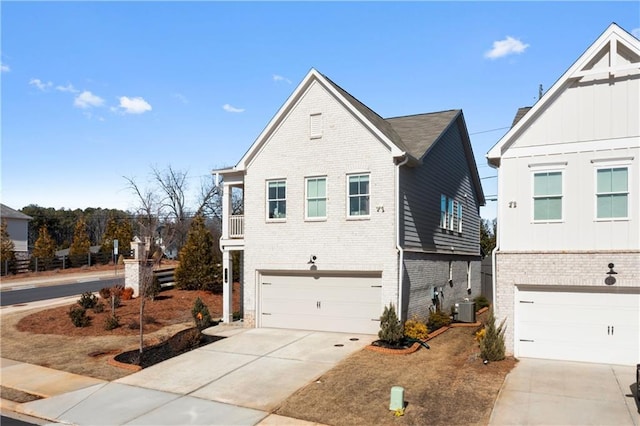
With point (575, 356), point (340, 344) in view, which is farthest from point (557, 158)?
point (340, 344)

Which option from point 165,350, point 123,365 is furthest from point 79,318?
point 123,365

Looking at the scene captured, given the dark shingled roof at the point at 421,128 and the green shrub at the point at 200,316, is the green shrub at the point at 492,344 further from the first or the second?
the green shrub at the point at 200,316

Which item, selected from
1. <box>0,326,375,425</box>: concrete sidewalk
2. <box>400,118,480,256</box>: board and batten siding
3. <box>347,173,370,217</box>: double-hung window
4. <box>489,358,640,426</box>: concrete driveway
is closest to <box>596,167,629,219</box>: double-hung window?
<box>489,358,640,426</box>: concrete driveway

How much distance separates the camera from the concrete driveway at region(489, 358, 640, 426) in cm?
883

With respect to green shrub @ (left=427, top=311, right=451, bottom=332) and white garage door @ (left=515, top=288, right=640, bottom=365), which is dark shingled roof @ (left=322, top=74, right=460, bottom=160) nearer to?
green shrub @ (left=427, top=311, right=451, bottom=332)

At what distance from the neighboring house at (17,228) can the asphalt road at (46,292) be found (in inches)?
791

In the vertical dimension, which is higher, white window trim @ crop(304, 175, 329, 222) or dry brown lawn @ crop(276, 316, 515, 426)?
white window trim @ crop(304, 175, 329, 222)

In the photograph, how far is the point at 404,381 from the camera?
36.8ft

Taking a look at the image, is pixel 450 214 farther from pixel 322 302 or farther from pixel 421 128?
pixel 322 302

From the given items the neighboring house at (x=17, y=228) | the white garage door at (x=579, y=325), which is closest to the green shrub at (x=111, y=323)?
the white garage door at (x=579, y=325)

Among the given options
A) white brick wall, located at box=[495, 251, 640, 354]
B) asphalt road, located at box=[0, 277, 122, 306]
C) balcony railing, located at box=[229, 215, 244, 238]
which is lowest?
asphalt road, located at box=[0, 277, 122, 306]

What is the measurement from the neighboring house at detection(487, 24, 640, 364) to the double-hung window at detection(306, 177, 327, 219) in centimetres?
623

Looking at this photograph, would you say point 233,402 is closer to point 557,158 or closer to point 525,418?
point 525,418

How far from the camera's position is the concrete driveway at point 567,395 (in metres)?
8.83
